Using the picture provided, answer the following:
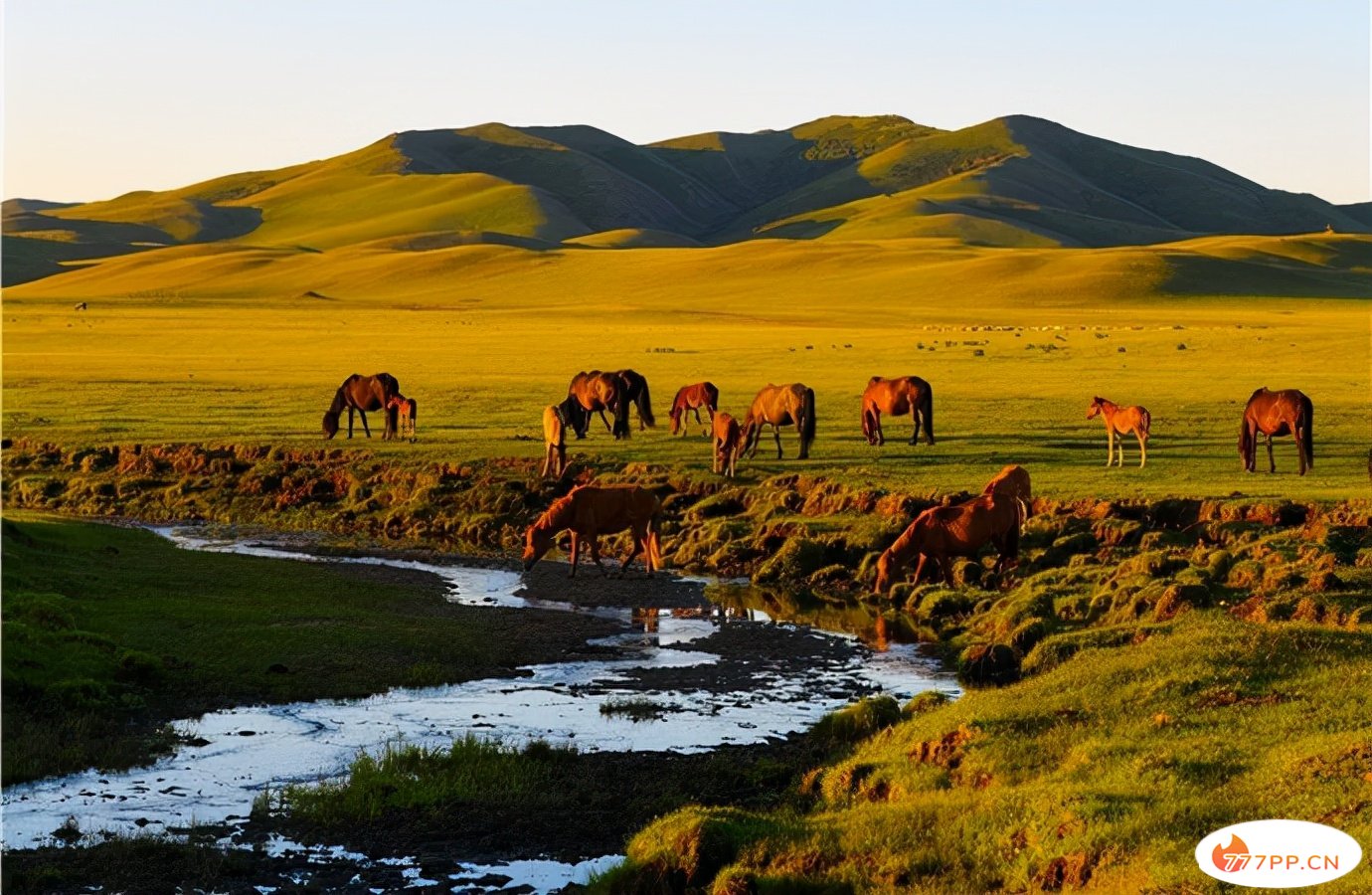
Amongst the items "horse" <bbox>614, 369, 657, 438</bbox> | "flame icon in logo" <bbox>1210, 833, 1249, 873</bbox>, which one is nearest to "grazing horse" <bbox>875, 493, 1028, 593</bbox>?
"flame icon in logo" <bbox>1210, 833, 1249, 873</bbox>

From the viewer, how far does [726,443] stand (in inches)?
1208

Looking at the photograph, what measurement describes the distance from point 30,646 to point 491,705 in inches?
204

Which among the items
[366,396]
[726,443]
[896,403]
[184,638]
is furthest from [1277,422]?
[366,396]

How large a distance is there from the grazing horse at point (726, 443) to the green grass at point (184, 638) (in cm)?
727

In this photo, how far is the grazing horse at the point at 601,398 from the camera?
36.9 metres

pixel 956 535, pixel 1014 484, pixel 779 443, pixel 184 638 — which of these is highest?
pixel 779 443

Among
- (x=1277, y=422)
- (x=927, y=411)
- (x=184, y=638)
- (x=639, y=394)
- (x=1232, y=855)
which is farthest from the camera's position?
(x=639, y=394)

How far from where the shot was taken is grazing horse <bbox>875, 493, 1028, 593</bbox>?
23062 mm

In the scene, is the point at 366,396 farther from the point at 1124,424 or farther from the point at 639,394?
the point at 1124,424

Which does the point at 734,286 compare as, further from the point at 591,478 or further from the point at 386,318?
the point at 591,478

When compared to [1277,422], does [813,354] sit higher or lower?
higher

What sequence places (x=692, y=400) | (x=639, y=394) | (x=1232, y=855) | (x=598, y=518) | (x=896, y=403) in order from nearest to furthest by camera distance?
(x=1232, y=855)
(x=598, y=518)
(x=896, y=403)
(x=692, y=400)
(x=639, y=394)

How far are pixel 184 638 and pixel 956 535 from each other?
10996 mm

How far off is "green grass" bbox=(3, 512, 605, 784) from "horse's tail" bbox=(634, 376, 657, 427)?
12908mm
